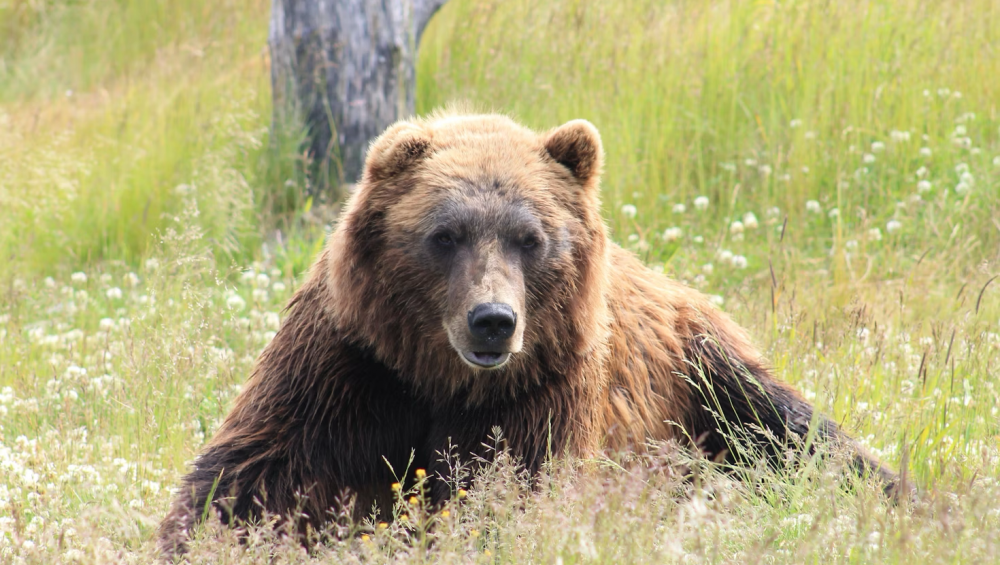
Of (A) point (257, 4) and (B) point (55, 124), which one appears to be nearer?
(B) point (55, 124)

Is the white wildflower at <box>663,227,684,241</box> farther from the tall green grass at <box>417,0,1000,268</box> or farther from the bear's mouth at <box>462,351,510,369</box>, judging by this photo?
the bear's mouth at <box>462,351,510,369</box>

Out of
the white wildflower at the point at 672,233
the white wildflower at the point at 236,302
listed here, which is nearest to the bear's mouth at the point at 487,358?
the white wildflower at the point at 236,302

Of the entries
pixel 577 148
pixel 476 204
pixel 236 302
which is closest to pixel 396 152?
pixel 476 204

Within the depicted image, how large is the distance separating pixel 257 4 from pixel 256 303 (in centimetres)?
636

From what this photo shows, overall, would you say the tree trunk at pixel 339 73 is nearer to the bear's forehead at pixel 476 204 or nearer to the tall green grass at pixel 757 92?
the tall green grass at pixel 757 92

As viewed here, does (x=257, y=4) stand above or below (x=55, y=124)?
above

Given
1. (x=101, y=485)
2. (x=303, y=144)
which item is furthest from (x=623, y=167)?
(x=101, y=485)

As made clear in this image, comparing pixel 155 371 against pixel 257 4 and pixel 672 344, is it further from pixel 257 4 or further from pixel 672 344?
pixel 257 4

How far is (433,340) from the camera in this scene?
3818 millimetres

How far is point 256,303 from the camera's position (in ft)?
19.0

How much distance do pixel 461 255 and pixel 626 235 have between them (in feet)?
11.4

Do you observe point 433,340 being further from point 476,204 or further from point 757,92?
point 757,92

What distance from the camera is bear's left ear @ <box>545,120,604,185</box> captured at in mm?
4016

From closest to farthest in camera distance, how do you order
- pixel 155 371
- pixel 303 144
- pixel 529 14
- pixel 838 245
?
pixel 155 371, pixel 838 245, pixel 303 144, pixel 529 14
